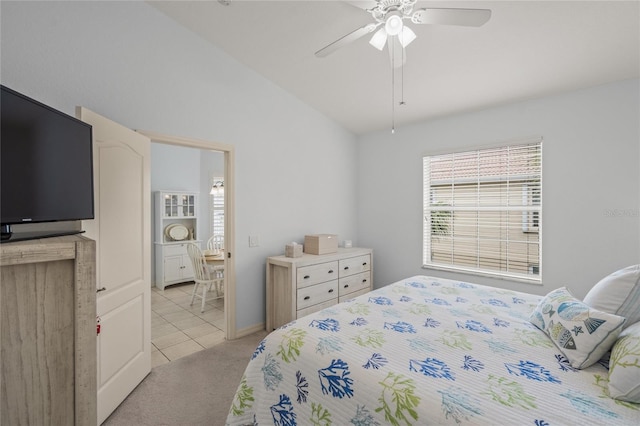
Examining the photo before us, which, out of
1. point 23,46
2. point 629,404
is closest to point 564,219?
point 629,404

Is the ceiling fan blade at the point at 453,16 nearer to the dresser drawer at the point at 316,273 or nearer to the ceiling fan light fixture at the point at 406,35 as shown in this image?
the ceiling fan light fixture at the point at 406,35

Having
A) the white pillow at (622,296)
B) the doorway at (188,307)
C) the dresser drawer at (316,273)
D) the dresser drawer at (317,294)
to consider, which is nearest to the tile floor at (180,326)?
the doorway at (188,307)

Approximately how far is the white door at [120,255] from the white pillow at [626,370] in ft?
8.62

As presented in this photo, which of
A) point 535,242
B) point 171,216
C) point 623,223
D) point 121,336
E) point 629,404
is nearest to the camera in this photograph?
point 629,404

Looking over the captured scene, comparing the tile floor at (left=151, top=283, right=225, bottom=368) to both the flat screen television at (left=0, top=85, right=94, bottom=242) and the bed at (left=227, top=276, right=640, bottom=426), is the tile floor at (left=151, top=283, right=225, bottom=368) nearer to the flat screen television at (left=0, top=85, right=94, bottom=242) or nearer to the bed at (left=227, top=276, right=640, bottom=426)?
the bed at (left=227, top=276, right=640, bottom=426)

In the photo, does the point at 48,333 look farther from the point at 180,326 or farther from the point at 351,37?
the point at 180,326

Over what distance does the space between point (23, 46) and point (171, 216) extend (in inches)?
141

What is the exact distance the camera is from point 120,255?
2127 mm

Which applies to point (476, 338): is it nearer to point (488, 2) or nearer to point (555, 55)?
point (488, 2)

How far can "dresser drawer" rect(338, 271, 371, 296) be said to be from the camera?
12.3 feet

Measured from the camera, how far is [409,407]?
1.11m

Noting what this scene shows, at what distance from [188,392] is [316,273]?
164cm

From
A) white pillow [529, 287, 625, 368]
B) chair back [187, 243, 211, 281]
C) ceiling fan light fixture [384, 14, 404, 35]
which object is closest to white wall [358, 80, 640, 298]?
white pillow [529, 287, 625, 368]

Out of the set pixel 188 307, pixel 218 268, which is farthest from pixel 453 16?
pixel 188 307
